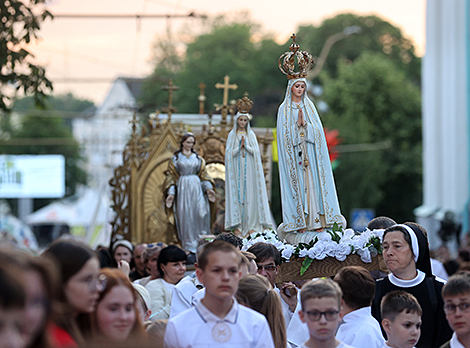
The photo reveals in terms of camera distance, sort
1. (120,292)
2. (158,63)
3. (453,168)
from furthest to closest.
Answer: (158,63), (453,168), (120,292)

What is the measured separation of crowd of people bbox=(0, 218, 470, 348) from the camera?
307cm

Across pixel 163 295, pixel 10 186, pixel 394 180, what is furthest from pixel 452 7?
pixel 163 295

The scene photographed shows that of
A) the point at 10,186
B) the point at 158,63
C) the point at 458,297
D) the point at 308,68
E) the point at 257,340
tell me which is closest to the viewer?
the point at 257,340

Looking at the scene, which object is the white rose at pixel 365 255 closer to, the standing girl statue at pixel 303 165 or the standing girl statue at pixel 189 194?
the standing girl statue at pixel 303 165

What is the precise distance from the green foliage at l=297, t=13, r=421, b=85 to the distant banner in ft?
63.1

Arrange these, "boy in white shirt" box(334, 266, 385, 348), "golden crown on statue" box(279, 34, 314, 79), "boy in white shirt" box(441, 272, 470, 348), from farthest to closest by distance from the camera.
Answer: "golden crown on statue" box(279, 34, 314, 79) → "boy in white shirt" box(334, 266, 385, 348) → "boy in white shirt" box(441, 272, 470, 348)

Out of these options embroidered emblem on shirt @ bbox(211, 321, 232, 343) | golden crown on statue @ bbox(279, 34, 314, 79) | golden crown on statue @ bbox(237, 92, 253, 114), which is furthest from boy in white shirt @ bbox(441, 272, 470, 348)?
golden crown on statue @ bbox(237, 92, 253, 114)

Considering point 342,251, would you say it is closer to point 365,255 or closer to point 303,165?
point 365,255

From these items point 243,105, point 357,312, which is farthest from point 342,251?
point 243,105

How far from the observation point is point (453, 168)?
30.4 m

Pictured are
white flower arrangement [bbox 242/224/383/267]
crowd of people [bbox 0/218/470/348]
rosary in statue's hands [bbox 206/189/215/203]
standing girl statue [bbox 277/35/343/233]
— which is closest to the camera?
crowd of people [bbox 0/218/470/348]

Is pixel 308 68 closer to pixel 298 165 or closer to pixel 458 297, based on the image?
pixel 298 165

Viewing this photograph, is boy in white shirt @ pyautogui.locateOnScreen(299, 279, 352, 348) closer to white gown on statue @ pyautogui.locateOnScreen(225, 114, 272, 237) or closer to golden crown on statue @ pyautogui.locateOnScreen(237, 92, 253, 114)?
white gown on statue @ pyautogui.locateOnScreen(225, 114, 272, 237)

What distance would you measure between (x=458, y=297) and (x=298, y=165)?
3896 mm
